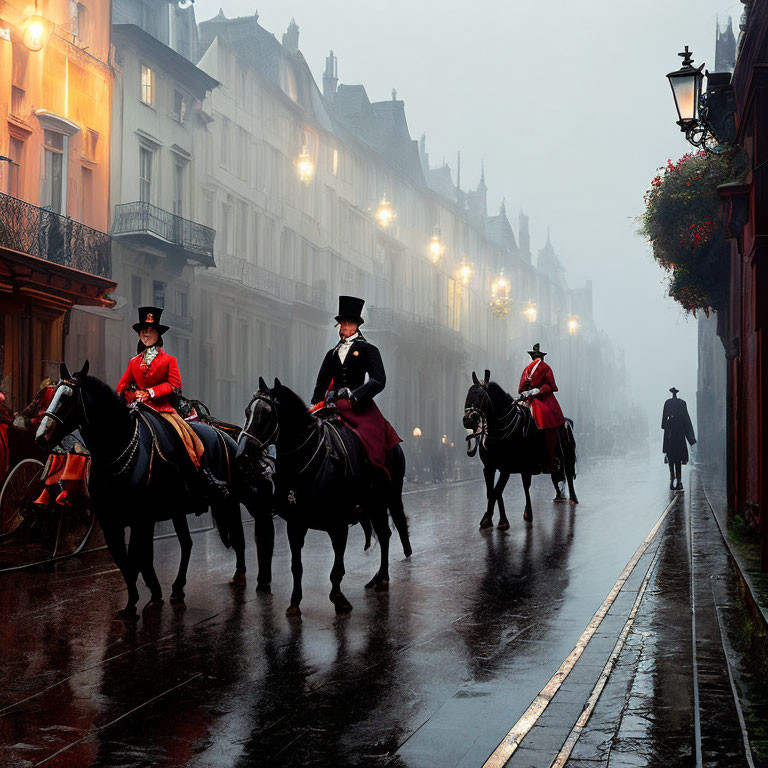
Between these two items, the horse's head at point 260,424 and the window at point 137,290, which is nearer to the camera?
the horse's head at point 260,424

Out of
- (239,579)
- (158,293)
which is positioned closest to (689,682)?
(239,579)

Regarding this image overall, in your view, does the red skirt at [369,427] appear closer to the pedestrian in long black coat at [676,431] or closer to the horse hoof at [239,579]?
the horse hoof at [239,579]

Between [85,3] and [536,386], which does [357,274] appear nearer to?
[85,3]

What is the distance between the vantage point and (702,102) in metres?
12.4


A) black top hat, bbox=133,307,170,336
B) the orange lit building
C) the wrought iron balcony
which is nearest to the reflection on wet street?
black top hat, bbox=133,307,170,336

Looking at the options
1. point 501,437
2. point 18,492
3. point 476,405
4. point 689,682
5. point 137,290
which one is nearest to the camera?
point 689,682

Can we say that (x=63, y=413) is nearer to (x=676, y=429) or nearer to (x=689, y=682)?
(x=689, y=682)

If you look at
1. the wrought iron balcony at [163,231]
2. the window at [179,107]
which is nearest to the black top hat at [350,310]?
the wrought iron balcony at [163,231]

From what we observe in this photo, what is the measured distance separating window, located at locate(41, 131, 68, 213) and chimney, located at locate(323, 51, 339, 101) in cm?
3768

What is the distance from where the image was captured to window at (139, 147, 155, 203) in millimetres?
31906

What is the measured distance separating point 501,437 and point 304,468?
25.0ft

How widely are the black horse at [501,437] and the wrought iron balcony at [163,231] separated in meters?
17.2

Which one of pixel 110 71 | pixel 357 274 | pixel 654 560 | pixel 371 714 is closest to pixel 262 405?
pixel 371 714

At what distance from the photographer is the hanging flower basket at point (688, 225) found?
16.7 m
